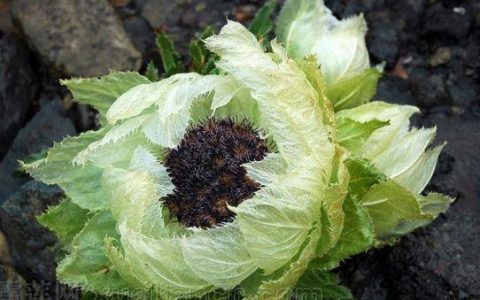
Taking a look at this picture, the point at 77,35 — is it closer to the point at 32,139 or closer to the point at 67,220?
the point at 32,139

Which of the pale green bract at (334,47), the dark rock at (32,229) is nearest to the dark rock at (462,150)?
the pale green bract at (334,47)

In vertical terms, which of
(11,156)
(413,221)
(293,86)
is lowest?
(11,156)

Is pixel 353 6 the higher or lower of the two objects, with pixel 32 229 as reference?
higher

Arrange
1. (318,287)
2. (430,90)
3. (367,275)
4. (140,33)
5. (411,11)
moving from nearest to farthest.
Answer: (318,287) → (367,275) → (430,90) → (411,11) → (140,33)

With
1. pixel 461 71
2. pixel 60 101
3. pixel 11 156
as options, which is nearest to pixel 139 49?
pixel 60 101

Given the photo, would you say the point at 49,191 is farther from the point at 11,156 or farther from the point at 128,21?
the point at 128,21

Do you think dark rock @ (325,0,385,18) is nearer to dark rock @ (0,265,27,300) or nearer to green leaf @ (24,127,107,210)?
green leaf @ (24,127,107,210)

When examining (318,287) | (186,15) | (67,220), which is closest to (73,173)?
(67,220)
